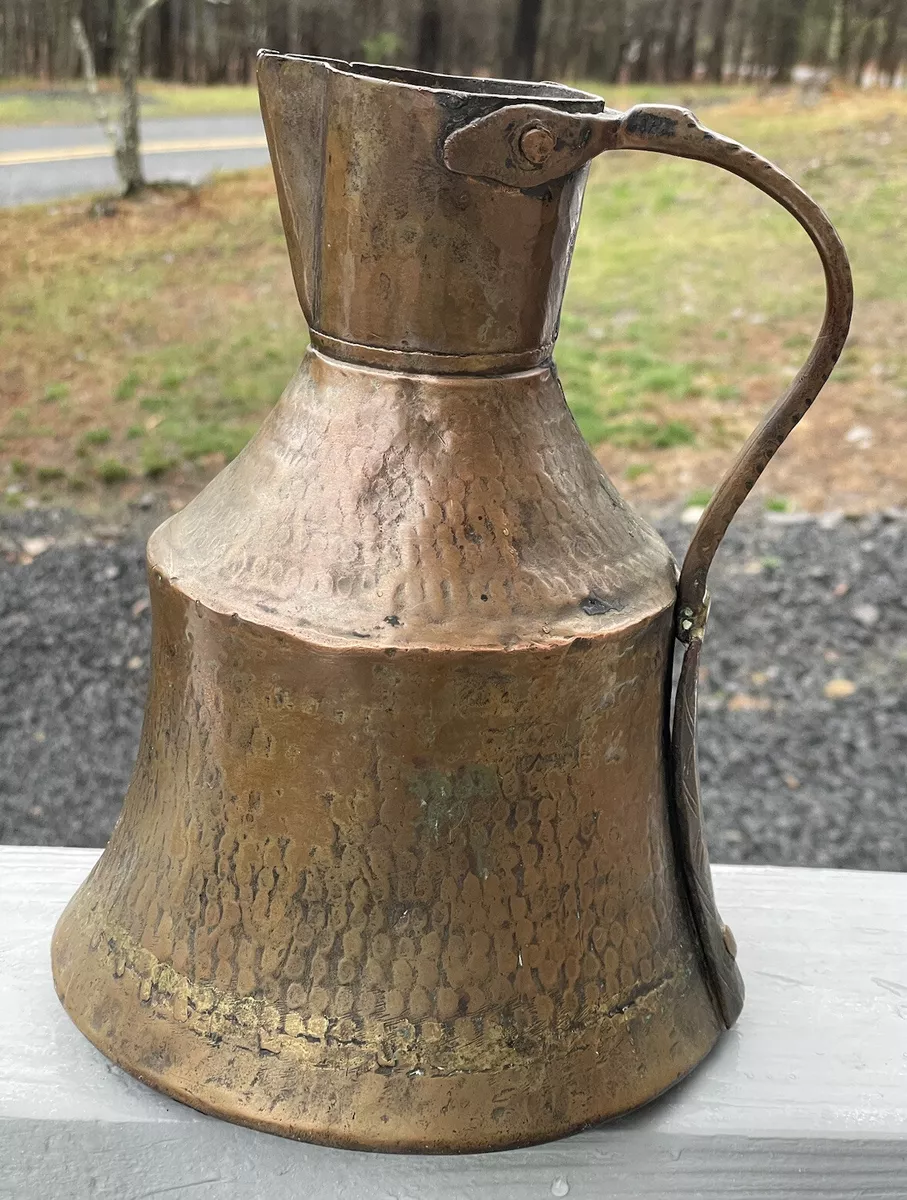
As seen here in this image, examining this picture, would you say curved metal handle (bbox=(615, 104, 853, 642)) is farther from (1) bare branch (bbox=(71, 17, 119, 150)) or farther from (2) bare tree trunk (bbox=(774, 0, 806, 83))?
(2) bare tree trunk (bbox=(774, 0, 806, 83))

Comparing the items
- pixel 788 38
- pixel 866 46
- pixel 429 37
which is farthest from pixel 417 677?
pixel 866 46

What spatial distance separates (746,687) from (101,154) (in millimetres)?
2004

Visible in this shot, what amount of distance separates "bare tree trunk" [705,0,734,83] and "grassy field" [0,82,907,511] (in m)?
0.06

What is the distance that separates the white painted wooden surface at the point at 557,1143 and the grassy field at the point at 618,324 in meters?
1.98

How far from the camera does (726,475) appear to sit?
956 mm

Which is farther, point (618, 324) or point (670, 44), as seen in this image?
point (618, 324)

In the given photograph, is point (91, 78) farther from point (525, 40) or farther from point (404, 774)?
point (404, 774)

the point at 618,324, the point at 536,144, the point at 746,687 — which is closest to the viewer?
the point at 536,144

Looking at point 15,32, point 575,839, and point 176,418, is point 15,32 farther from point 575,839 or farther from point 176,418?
point 575,839

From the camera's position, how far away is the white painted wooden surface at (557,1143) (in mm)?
917

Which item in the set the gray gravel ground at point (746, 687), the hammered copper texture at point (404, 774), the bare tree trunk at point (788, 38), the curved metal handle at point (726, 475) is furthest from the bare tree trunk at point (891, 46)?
the hammered copper texture at point (404, 774)

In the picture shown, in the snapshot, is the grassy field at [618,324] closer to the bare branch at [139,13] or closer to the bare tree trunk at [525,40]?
the bare tree trunk at [525,40]

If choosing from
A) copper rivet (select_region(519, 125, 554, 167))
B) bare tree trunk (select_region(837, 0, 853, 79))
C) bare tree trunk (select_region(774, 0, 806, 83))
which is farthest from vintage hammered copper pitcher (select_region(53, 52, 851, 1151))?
bare tree trunk (select_region(837, 0, 853, 79))

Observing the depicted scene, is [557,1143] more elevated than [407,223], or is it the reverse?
[407,223]
